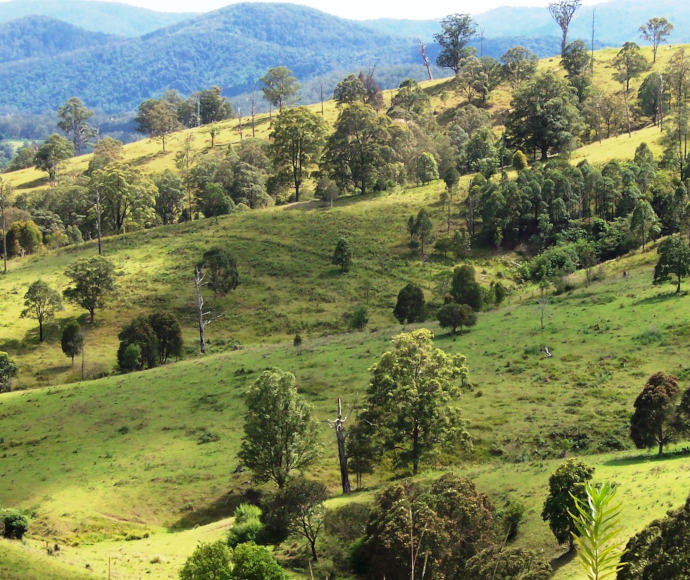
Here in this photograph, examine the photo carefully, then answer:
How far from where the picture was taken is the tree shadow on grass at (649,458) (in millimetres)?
34438

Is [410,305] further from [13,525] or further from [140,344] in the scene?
[13,525]

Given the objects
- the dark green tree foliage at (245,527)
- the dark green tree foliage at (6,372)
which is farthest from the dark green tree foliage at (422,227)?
the dark green tree foliage at (245,527)

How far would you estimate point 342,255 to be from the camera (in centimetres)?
8356

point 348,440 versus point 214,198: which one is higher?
point 214,198

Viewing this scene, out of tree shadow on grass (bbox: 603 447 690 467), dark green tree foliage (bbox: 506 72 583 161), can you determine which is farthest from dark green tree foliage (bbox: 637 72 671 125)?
tree shadow on grass (bbox: 603 447 690 467)

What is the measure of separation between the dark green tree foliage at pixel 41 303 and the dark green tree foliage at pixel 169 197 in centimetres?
4267

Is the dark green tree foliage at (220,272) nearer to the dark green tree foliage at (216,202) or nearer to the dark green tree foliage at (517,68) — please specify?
the dark green tree foliage at (216,202)

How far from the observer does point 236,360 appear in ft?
197

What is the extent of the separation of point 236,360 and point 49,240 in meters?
53.5

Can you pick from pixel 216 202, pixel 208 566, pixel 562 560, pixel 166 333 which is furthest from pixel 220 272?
pixel 562 560

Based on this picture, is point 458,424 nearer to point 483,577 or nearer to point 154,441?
point 483,577

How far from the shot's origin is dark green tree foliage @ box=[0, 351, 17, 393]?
60.1m

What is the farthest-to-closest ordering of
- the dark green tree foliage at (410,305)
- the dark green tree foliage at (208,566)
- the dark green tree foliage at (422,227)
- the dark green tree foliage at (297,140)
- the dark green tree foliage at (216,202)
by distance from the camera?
1. the dark green tree foliage at (297,140)
2. the dark green tree foliage at (216,202)
3. the dark green tree foliage at (422,227)
4. the dark green tree foliage at (410,305)
5. the dark green tree foliage at (208,566)

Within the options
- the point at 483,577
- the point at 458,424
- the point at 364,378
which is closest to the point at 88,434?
the point at 364,378
